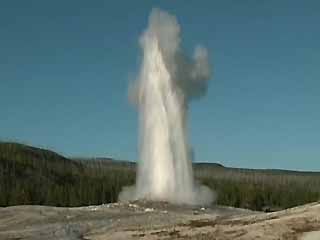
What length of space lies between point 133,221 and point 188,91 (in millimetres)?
22082

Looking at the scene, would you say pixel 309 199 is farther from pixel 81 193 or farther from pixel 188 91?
pixel 188 91

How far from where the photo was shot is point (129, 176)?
135750 mm

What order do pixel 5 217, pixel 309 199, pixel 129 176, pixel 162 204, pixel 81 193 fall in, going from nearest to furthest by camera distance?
1. pixel 5 217
2. pixel 162 204
3. pixel 81 193
4. pixel 309 199
5. pixel 129 176

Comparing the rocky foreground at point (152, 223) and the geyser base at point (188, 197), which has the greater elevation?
the geyser base at point (188, 197)

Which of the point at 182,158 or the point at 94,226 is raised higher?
the point at 182,158

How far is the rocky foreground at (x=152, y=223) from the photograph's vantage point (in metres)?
32.1

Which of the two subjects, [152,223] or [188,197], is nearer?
[152,223]

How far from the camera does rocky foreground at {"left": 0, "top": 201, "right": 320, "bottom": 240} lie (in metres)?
32.1

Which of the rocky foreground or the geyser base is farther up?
the geyser base

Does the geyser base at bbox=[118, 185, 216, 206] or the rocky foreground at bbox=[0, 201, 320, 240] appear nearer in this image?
the rocky foreground at bbox=[0, 201, 320, 240]

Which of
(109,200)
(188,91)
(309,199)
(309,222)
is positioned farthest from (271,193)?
(309,222)

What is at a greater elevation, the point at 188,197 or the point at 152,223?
the point at 188,197

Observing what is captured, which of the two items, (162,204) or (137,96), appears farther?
(137,96)

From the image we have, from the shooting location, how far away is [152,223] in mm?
42375
